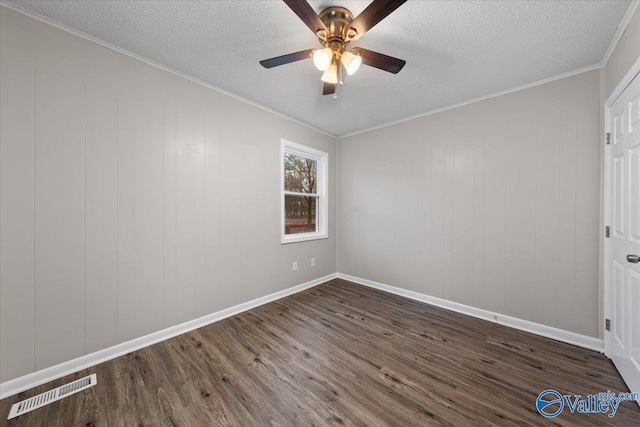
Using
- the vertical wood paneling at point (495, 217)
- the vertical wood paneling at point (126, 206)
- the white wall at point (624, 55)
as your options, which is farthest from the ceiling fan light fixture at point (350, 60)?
the vertical wood paneling at point (495, 217)

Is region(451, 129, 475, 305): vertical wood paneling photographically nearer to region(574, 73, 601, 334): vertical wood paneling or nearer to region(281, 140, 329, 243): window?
region(574, 73, 601, 334): vertical wood paneling

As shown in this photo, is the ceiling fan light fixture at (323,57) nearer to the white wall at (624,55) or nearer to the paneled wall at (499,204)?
the white wall at (624,55)

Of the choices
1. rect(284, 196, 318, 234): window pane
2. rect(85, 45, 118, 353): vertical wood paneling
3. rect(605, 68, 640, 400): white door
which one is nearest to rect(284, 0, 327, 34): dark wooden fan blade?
rect(85, 45, 118, 353): vertical wood paneling

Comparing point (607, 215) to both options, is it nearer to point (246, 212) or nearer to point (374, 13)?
point (374, 13)

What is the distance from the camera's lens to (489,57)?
2.03 m

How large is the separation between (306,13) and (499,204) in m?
2.62

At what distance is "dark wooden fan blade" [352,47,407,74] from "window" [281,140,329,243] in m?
1.84

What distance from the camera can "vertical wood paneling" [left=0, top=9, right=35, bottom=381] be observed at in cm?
→ 155

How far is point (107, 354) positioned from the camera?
1.93 metres

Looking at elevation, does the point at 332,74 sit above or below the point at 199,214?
above

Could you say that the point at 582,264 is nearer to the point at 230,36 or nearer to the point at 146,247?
the point at 230,36

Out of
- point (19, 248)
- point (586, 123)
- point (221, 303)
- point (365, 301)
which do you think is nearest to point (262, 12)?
point (19, 248)

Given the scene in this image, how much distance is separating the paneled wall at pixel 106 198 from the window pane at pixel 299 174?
0.71m

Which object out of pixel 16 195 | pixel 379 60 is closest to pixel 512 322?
pixel 379 60
